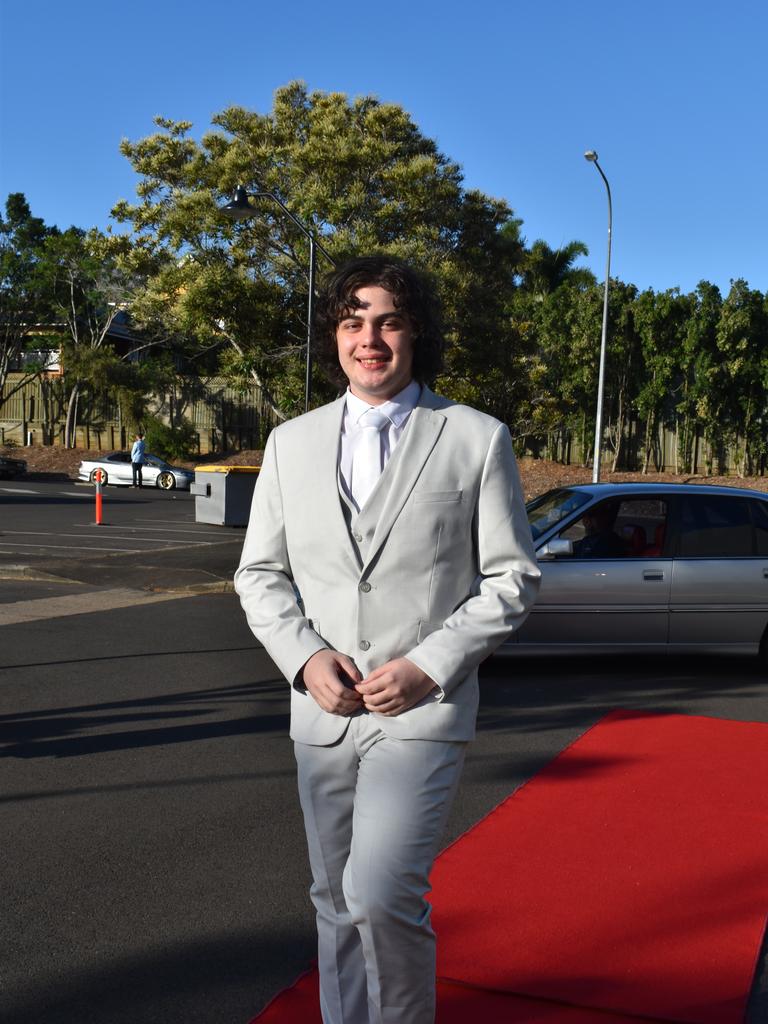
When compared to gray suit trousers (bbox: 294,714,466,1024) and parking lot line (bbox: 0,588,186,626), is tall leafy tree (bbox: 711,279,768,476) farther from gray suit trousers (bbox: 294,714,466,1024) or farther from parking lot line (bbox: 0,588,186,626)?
gray suit trousers (bbox: 294,714,466,1024)

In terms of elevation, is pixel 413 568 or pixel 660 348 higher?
pixel 660 348

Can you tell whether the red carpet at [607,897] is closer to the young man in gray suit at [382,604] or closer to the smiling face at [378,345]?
the young man in gray suit at [382,604]

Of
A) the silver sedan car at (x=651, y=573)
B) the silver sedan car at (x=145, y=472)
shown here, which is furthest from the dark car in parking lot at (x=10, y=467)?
the silver sedan car at (x=651, y=573)

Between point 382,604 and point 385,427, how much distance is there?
45cm

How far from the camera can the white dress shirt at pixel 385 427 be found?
2.71 metres

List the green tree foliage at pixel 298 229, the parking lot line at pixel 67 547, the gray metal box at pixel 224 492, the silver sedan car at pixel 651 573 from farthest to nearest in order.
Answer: the green tree foliage at pixel 298 229
the gray metal box at pixel 224 492
the parking lot line at pixel 67 547
the silver sedan car at pixel 651 573

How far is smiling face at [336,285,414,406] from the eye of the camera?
2.71m

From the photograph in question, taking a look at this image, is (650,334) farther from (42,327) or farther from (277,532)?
(277,532)

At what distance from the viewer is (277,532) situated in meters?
2.75

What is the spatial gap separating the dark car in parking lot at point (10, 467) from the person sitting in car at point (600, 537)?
33043 millimetres

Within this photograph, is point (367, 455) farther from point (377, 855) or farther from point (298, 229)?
point (298, 229)

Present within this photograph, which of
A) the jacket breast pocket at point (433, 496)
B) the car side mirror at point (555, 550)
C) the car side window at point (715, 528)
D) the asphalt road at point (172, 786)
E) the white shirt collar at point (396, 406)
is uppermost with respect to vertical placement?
the white shirt collar at point (396, 406)

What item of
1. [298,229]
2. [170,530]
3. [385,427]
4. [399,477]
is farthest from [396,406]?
[298,229]

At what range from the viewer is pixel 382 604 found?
2.55m
